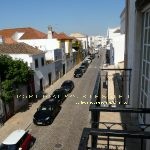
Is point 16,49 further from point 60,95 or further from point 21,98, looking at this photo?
point 60,95

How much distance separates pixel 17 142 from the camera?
53.1 feet

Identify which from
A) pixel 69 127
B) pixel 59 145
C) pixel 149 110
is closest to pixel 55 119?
pixel 69 127

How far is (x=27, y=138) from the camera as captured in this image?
1766 centimetres

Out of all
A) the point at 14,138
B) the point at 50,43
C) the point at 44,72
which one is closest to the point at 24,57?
the point at 44,72

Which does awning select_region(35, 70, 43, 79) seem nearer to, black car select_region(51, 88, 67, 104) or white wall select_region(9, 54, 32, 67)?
white wall select_region(9, 54, 32, 67)

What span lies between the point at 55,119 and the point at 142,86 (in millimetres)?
18153

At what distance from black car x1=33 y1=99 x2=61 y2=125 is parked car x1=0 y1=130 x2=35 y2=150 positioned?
3912 millimetres

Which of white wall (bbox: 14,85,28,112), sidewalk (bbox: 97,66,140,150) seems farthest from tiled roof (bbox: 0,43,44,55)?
sidewalk (bbox: 97,66,140,150)

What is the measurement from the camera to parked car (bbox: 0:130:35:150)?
52.0 ft

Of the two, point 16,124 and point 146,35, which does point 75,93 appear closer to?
point 16,124

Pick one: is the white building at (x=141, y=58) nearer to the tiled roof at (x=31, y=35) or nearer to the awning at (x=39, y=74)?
the awning at (x=39, y=74)

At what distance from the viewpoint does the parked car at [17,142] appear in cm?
1586

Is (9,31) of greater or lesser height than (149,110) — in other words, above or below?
above

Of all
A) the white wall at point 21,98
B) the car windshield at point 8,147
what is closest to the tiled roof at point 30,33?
the white wall at point 21,98
